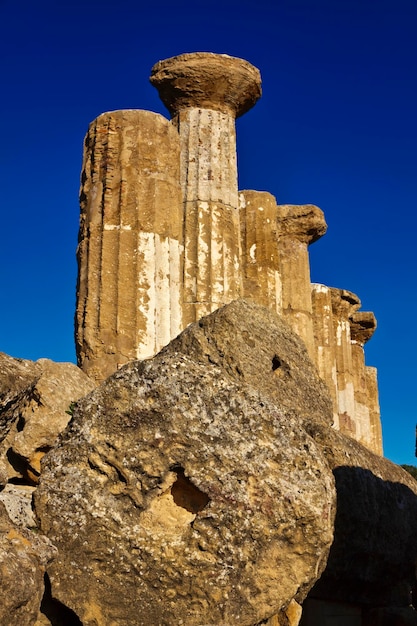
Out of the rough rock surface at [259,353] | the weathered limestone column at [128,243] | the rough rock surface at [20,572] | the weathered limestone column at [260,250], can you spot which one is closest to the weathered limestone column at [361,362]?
the weathered limestone column at [260,250]

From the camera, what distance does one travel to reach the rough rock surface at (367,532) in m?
5.95

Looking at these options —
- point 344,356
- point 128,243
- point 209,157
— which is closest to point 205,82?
point 209,157

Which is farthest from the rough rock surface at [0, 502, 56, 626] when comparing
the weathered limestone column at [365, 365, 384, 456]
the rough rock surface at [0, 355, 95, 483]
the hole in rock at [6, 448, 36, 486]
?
the weathered limestone column at [365, 365, 384, 456]

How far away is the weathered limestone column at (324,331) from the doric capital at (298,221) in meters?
2.75

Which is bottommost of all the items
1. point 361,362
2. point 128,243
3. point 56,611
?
point 56,611

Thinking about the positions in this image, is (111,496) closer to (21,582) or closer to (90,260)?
(21,582)

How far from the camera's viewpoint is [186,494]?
16.1 feet

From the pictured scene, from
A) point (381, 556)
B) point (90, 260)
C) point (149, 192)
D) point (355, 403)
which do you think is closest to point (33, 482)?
point (381, 556)

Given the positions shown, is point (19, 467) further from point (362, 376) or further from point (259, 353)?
point (362, 376)

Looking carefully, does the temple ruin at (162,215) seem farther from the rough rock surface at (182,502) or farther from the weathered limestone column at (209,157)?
the rough rock surface at (182,502)

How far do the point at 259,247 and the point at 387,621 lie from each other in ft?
22.6

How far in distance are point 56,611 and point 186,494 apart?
0.84 meters

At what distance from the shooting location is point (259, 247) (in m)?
12.6

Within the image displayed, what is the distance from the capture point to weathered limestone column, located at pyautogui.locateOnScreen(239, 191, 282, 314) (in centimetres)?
1248
